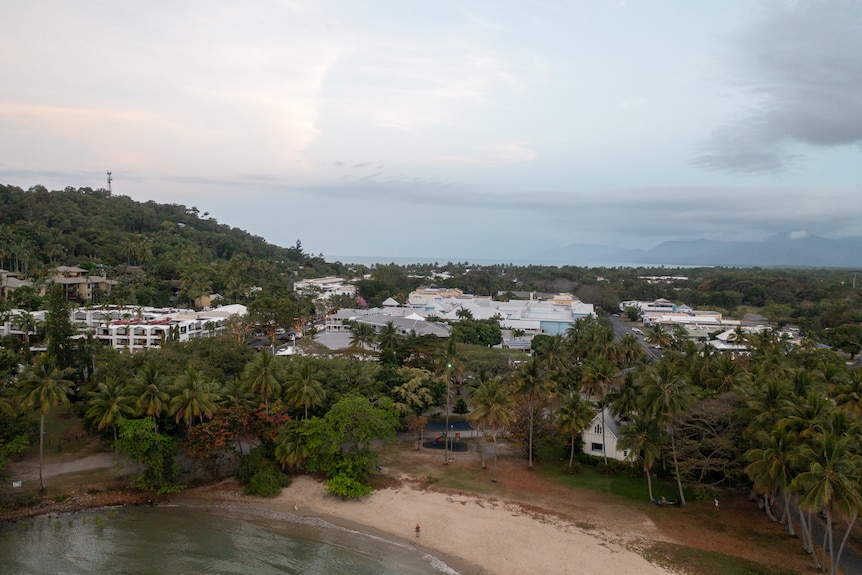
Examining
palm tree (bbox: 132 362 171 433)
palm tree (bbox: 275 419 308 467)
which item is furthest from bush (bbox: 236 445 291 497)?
palm tree (bbox: 132 362 171 433)

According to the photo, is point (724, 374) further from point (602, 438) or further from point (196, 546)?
point (196, 546)

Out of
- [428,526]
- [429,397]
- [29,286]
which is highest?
[29,286]

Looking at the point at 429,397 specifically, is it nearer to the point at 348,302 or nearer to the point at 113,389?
the point at 113,389

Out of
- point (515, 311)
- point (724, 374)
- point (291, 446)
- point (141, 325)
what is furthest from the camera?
point (515, 311)

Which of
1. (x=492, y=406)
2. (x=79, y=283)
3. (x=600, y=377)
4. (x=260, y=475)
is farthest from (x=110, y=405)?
(x=79, y=283)

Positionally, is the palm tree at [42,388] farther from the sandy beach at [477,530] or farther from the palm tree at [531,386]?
the palm tree at [531,386]

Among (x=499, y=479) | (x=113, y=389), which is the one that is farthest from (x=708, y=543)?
(x=113, y=389)
